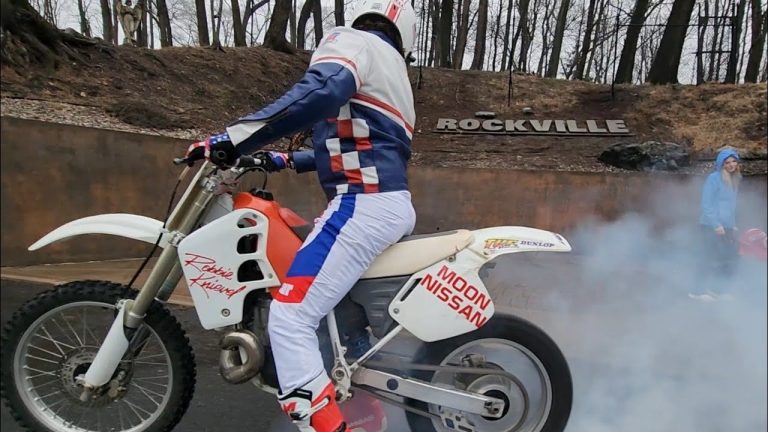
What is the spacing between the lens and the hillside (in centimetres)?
712

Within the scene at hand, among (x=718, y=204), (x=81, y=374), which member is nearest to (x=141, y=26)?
(x=81, y=374)

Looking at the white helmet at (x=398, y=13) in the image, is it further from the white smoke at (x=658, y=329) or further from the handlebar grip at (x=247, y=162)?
the white smoke at (x=658, y=329)

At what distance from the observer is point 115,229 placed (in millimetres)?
2451

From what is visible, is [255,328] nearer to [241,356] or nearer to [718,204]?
[241,356]

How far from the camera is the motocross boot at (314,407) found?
7.29ft

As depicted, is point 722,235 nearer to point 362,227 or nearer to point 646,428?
point 646,428

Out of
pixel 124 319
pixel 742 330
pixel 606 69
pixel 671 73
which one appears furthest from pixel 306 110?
pixel 606 69

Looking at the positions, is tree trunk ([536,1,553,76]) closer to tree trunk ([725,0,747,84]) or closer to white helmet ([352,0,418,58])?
tree trunk ([725,0,747,84])

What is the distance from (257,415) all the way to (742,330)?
7.82ft

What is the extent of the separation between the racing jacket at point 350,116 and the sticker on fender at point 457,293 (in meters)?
0.41

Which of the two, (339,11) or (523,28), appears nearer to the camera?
(339,11)

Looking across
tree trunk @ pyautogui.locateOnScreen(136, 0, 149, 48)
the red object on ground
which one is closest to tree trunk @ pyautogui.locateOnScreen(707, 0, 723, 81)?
the red object on ground

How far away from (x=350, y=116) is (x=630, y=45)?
16476 mm

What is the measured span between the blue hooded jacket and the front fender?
2.62 meters
